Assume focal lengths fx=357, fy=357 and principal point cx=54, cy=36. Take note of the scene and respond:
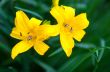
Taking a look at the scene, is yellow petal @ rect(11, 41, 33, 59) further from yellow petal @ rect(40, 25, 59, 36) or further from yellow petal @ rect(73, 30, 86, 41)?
yellow petal @ rect(73, 30, 86, 41)

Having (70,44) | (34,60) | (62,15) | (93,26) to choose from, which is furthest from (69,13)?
(93,26)

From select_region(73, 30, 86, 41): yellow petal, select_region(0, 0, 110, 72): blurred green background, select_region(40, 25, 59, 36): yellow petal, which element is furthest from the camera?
select_region(0, 0, 110, 72): blurred green background

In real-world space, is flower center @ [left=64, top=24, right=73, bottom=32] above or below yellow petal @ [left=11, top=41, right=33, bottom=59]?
above

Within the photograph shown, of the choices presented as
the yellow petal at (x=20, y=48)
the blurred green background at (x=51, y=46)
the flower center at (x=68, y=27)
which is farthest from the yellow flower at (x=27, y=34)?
the blurred green background at (x=51, y=46)

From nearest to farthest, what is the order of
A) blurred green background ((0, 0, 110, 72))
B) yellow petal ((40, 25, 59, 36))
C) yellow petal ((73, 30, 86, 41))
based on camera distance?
yellow petal ((40, 25, 59, 36)), yellow petal ((73, 30, 86, 41)), blurred green background ((0, 0, 110, 72))

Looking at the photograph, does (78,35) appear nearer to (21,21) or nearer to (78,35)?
(78,35)

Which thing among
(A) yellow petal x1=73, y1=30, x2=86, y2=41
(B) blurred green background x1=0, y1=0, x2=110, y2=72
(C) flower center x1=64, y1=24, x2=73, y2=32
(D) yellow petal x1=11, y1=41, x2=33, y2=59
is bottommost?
(B) blurred green background x1=0, y1=0, x2=110, y2=72

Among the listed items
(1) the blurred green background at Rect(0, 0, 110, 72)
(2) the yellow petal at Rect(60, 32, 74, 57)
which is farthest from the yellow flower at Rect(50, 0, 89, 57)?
(1) the blurred green background at Rect(0, 0, 110, 72)

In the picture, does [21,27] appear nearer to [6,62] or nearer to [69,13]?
[69,13]
